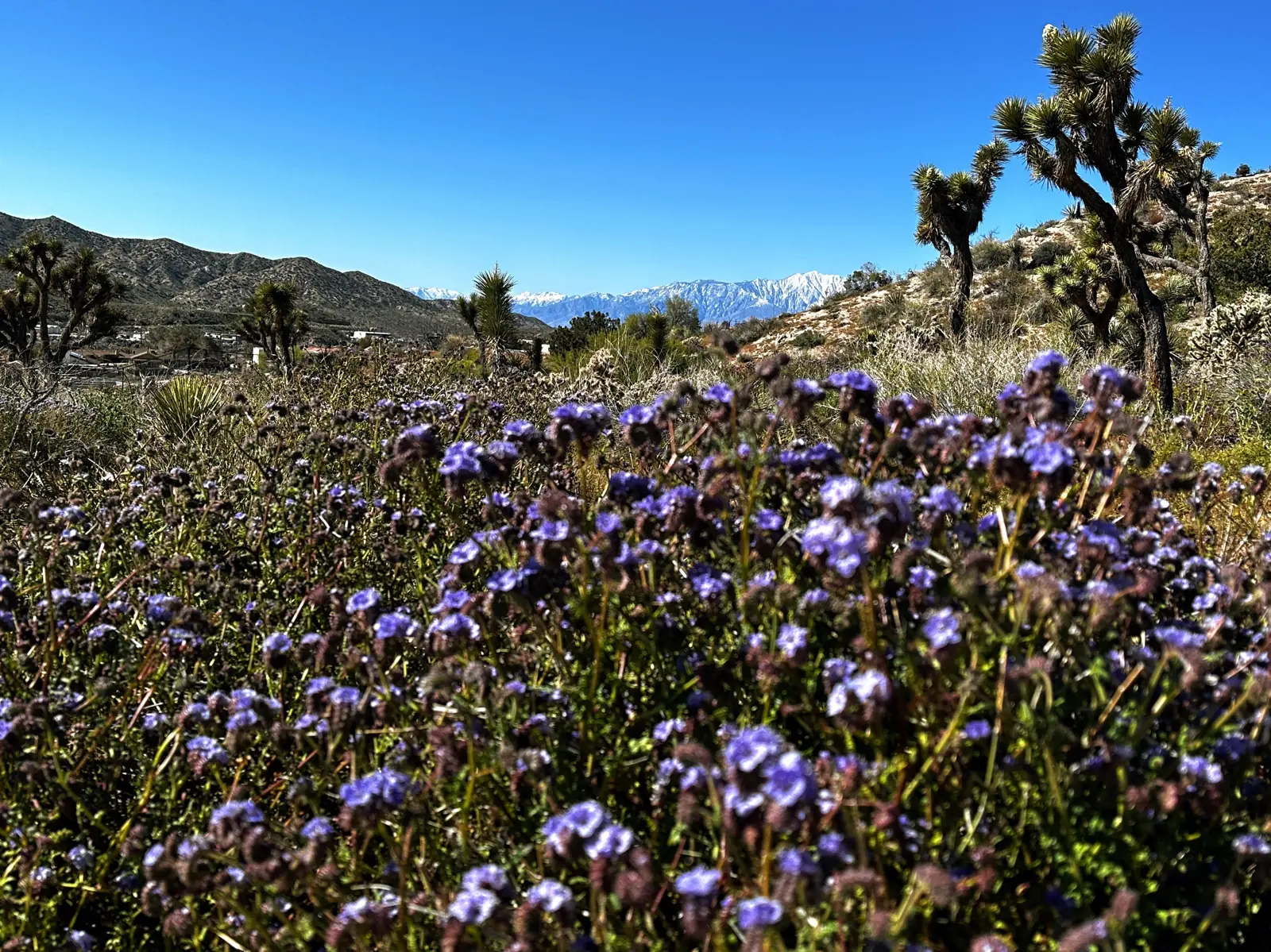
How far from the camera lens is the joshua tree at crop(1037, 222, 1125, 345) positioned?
53.4ft

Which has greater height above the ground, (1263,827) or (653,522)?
(653,522)

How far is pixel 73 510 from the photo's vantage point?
3871 millimetres

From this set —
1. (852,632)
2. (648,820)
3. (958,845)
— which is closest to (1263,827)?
(958,845)

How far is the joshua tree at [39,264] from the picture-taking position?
58.9 feet

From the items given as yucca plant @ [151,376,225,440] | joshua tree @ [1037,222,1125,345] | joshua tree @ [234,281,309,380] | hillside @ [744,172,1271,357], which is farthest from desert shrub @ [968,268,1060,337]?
joshua tree @ [234,281,309,380]

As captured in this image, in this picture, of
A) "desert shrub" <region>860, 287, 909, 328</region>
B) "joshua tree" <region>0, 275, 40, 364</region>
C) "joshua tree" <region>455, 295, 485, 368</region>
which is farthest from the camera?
"desert shrub" <region>860, 287, 909, 328</region>

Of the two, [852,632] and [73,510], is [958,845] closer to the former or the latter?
[852,632]

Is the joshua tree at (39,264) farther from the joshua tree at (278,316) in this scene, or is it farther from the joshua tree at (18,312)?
the joshua tree at (278,316)

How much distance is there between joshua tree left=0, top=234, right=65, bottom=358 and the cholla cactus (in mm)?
24522

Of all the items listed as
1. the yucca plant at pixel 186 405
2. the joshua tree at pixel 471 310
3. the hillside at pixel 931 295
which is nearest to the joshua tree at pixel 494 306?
the joshua tree at pixel 471 310

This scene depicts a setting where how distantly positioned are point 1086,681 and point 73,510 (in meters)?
4.37

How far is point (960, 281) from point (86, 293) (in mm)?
23535

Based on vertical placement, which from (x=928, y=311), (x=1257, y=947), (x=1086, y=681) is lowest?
(x=1257, y=947)

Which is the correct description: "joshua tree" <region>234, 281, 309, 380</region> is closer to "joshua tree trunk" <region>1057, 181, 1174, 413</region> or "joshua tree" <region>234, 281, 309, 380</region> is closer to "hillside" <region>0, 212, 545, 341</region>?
"joshua tree trunk" <region>1057, 181, 1174, 413</region>
